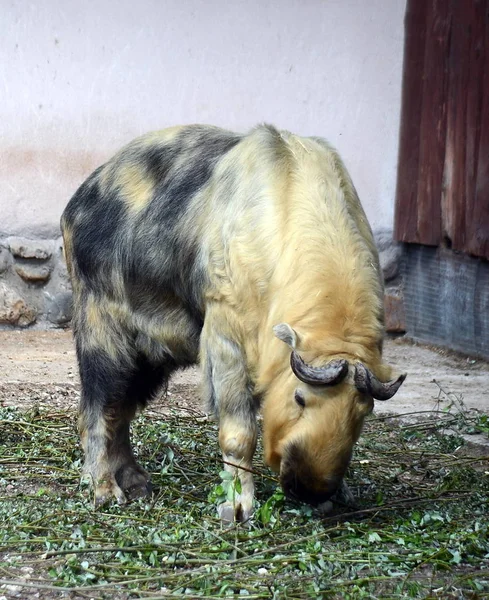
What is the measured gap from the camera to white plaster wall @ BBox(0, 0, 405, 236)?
24.2ft

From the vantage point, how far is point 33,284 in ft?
25.1

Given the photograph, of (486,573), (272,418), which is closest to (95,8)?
(272,418)

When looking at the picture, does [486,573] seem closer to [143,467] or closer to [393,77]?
[143,467]

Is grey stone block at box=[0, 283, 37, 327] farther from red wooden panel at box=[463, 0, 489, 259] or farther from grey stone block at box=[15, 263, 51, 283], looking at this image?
red wooden panel at box=[463, 0, 489, 259]

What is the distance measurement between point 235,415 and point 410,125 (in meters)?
4.27

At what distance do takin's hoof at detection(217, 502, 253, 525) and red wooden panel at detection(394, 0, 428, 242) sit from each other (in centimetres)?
411

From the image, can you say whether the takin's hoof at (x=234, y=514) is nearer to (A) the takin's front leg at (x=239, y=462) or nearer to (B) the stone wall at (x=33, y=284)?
(A) the takin's front leg at (x=239, y=462)

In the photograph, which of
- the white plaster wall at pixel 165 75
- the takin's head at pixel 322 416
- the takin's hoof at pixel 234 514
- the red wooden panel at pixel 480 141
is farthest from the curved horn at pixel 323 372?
the white plaster wall at pixel 165 75

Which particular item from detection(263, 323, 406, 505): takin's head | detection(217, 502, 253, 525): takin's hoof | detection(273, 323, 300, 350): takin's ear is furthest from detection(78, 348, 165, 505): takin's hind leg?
detection(273, 323, 300, 350): takin's ear

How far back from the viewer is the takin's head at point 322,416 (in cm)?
361

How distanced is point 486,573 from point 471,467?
1.42 metres

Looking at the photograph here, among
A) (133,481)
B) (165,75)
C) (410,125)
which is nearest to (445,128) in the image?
(410,125)

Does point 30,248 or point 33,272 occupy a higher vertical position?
point 30,248

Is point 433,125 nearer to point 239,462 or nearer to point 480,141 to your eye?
point 480,141
